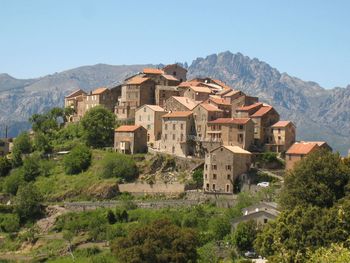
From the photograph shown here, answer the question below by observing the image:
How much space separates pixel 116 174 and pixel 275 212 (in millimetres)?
26901

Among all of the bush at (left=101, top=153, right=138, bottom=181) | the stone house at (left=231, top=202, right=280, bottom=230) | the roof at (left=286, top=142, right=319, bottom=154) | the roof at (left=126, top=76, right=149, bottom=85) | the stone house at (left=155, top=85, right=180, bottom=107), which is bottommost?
the stone house at (left=231, top=202, right=280, bottom=230)

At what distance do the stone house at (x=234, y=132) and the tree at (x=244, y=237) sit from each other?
2127 centimetres

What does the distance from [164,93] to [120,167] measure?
16806 millimetres

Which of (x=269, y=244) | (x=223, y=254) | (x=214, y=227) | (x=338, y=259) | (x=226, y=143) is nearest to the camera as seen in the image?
(x=338, y=259)

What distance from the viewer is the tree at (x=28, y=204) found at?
89250mm

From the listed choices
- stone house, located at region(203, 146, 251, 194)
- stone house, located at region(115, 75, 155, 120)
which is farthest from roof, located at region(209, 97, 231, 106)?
stone house, located at region(203, 146, 251, 194)

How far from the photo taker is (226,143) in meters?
87.1

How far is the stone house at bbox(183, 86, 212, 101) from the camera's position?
9969 centimetres

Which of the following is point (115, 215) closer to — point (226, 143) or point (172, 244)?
point (226, 143)

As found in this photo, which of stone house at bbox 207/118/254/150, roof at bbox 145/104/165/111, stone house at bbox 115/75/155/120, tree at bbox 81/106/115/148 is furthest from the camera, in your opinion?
stone house at bbox 115/75/155/120

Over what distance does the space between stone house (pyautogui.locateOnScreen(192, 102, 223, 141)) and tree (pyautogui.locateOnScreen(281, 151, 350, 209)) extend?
2537 centimetres

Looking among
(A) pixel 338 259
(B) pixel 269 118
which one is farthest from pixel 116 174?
(A) pixel 338 259

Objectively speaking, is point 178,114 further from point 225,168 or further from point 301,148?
point 301,148

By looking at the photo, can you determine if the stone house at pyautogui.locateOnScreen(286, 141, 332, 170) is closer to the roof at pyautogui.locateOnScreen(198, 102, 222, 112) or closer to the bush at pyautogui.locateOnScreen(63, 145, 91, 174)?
the roof at pyautogui.locateOnScreen(198, 102, 222, 112)
